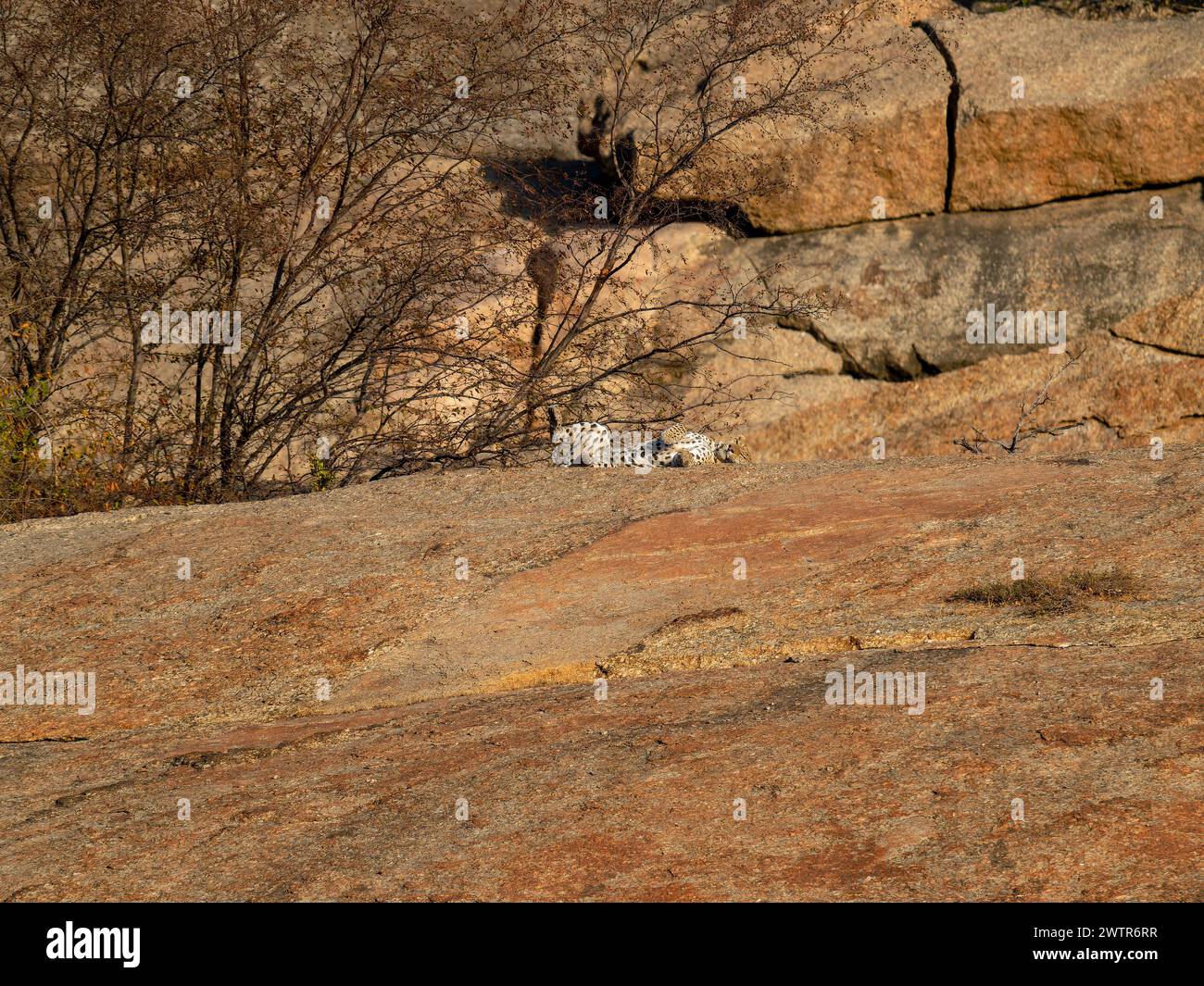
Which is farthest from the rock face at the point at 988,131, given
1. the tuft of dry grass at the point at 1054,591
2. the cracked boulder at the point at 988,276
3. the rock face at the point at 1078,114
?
the tuft of dry grass at the point at 1054,591

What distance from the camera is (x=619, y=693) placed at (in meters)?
5.63

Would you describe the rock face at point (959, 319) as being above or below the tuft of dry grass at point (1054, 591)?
above

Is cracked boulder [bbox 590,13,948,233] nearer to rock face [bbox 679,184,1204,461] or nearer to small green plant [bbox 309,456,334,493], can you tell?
rock face [bbox 679,184,1204,461]

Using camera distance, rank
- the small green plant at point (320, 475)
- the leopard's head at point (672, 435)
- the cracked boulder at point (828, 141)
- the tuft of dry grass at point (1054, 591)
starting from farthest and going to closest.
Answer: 1. the cracked boulder at point (828, 141)
2. the small green plant at point (320, 475)
3. the leopard's head at point (672, 435)
4. the tuft of dry grass at point (1054, 591)

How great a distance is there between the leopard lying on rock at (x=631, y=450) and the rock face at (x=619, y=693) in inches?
50.1

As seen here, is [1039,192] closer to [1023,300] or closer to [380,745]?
[1023,300]

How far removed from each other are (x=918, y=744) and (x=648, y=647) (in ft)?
4.86

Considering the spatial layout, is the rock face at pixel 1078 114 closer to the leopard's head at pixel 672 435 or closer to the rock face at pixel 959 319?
the rock face at pixel 959 319

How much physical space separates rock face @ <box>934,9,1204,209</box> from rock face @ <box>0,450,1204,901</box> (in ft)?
17.2

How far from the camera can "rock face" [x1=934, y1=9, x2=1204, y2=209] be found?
12.2 m

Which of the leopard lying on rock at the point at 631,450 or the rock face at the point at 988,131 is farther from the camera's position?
the rock face at the point at 988,131

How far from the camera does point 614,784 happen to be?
15.6 ft

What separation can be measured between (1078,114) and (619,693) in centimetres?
882

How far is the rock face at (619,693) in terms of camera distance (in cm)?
431
